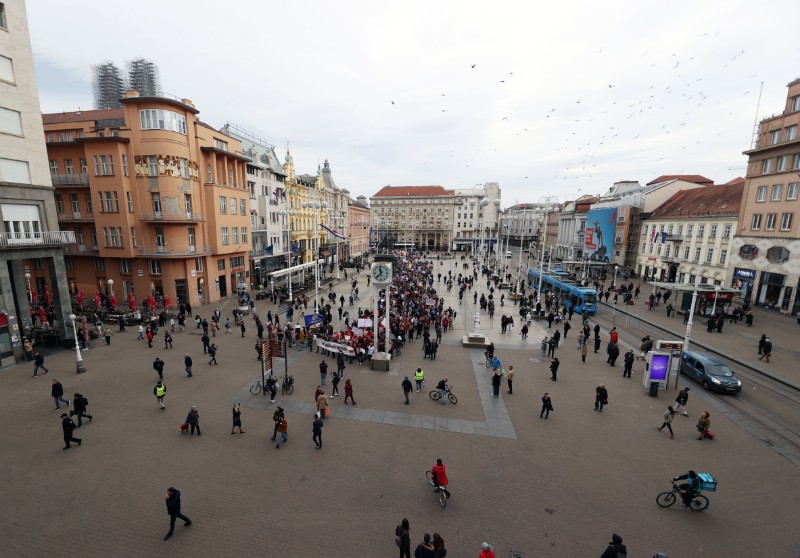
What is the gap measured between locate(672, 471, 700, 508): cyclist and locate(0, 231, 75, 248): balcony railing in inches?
1161

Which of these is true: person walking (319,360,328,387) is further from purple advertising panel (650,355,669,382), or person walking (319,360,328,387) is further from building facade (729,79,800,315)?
building facade (729,79,800,315)

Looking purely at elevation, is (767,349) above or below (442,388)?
above

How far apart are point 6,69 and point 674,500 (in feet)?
112

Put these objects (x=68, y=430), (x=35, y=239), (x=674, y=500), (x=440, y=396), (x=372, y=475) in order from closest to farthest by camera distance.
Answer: (x=674, y=500), (x=372, y=475), (x=68, y=430), (x=440, y=396), (x=35, y=239)

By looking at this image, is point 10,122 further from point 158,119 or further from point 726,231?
point 726,231

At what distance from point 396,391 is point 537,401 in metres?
6.32

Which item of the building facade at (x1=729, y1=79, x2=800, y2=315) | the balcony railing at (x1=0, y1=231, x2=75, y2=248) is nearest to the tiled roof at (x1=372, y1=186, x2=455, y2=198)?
the building facade at (x1=729, y1=79, x2=800, y2=315)

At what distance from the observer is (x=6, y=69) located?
61.5 feet

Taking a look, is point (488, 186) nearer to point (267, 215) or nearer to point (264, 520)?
point (267, 215)

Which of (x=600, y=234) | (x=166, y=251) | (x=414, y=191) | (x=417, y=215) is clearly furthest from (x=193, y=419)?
(x=414, y=191)

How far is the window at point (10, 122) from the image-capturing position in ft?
61.1

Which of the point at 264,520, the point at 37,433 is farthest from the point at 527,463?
the point at 37,433

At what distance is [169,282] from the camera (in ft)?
105

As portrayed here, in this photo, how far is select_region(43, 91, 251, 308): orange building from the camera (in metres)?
30.1
